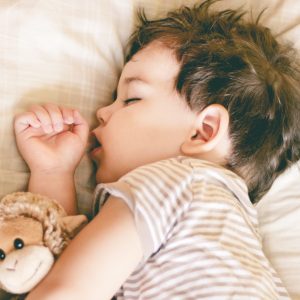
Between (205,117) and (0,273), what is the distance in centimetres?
46

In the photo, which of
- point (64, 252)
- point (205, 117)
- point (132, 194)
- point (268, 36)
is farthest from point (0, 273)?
point (268, 36)

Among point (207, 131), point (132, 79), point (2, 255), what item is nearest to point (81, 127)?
point (132, 79)

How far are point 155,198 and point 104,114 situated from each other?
0.31 metres

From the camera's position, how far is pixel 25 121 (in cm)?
96

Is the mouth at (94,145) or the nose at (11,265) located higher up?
the mouth at (94,145)

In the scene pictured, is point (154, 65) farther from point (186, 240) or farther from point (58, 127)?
point (186, 240)

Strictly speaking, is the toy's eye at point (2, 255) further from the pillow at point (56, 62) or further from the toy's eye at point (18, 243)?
the pillow at point (56, 62)

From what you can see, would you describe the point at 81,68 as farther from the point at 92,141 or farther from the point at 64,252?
the point at 64,252

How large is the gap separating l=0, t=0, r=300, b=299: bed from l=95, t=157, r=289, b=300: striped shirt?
238 millimetres

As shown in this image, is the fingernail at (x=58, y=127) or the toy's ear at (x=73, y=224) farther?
the fingernail at (x=58, y=127)

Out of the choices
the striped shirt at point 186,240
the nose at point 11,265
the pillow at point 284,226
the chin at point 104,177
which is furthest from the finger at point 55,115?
the pillow at point 284,226

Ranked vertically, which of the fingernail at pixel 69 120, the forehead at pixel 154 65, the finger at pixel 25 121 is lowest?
the fingernail at pixel 69 120

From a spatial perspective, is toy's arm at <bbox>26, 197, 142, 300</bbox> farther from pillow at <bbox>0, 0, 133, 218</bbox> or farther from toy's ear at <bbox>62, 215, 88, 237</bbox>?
pillow at <bbox>0, 0, 133, 218</bbox>

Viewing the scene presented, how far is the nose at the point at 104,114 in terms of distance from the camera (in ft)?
3.41
